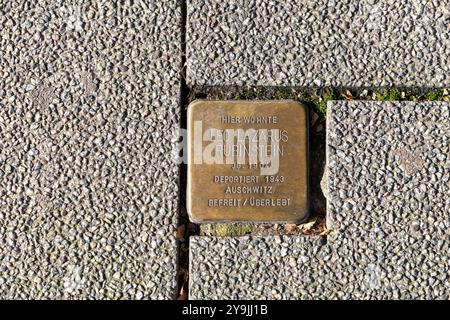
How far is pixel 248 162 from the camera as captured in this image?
239 centimetres

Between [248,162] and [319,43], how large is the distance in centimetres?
64

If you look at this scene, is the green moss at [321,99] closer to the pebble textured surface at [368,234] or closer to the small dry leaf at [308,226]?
the pebble textured surface at [368,234]

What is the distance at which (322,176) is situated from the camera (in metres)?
2.44

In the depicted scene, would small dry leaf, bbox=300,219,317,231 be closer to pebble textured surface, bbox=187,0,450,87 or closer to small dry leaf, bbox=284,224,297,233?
small dry leaf, bbox=284,224,297,233

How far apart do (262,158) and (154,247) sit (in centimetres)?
60

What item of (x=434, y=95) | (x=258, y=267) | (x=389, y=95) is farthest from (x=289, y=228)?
(x=434, y=95)

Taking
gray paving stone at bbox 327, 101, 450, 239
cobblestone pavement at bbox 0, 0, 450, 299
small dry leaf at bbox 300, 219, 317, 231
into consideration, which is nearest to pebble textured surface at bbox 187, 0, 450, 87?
cobblestone pavement at bbox 0, 0, 450, 299

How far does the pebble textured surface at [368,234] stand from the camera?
7.70ft

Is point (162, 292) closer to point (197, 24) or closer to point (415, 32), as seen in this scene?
point (197, 24)

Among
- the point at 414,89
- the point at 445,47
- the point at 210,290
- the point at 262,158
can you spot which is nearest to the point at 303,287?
the point at 210,290

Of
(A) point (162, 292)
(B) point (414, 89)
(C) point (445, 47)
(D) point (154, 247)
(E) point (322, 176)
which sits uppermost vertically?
(C) point (445, 47)

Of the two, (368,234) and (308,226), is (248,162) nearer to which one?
(308,226)

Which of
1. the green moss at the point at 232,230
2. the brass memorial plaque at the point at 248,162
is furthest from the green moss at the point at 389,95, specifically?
the green moss at the point at 232,230

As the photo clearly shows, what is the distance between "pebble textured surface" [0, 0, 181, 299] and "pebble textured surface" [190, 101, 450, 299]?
287mm
